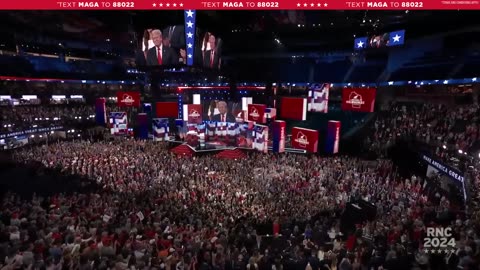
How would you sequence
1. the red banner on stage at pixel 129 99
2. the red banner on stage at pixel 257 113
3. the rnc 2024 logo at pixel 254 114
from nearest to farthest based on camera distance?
the red banner on stage at pixel 257 113, the rnc 2024 logo at pixel 254 114, the red banner on stage at pixel 129 99

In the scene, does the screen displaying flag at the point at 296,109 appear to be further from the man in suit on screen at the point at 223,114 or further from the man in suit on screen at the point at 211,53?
the man in suit on screen at the point at 211,53

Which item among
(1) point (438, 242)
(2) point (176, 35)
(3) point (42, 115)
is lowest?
(1) point (438, 242)

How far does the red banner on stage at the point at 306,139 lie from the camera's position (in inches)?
832

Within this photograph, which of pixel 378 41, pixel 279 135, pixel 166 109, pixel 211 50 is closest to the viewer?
pixel 279 135

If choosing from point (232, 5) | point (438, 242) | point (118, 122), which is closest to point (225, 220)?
point (438, 242)

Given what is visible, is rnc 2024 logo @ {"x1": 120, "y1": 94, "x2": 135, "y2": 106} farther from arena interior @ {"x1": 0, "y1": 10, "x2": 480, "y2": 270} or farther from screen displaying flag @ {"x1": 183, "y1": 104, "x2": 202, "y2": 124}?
screen displaying flag @ {"x1": 183, "y1": 104, "x2": 202, "y2": 124}

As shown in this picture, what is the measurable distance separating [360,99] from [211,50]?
14.9m

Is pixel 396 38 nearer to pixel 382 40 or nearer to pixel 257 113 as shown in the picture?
pixel 382 40

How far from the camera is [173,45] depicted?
26.1m

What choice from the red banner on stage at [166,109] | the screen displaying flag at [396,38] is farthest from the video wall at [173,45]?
the screen displaying flag at [396,38]

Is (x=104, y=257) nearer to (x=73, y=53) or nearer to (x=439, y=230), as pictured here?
(x=439, y=230)

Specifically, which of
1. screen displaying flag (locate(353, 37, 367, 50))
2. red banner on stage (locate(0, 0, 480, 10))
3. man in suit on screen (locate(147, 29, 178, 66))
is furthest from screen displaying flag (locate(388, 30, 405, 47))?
red banner on stage (locate(0, 0, 480, 10))

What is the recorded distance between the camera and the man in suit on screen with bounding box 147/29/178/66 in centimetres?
2627

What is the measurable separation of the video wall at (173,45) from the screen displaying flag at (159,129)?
6271mm
